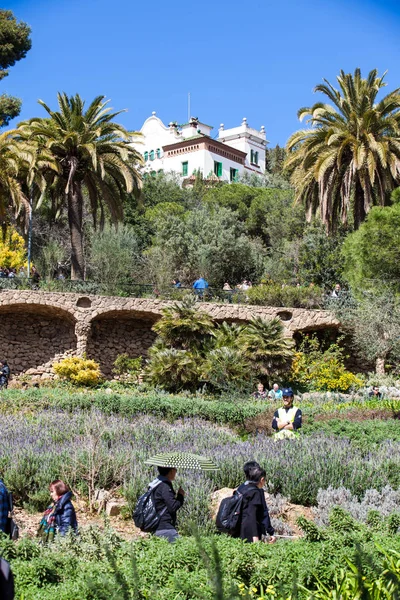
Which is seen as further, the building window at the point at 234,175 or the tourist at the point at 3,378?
the building window at the point at 234,175

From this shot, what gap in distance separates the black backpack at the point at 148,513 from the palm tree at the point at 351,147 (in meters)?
18.6

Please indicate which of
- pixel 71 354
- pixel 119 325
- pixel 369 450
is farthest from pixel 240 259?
pixel 369 450

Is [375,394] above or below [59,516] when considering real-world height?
below

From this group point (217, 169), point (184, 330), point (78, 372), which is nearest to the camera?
point (184, 330)

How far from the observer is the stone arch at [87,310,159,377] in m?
24.3

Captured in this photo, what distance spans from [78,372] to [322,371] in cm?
741

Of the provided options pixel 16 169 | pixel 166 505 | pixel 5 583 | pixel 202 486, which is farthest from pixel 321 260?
pixel 5 583

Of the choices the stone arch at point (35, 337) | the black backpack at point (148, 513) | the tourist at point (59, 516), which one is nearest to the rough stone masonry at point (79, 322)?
the stone arch at point (35, 337)

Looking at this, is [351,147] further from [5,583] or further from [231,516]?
[5,583]

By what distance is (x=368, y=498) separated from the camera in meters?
8.31

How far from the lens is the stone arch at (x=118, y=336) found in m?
24.3

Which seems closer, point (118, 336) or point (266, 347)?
point (266, 347)

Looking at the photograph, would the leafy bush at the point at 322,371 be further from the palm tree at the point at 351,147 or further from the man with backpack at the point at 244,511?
the man with backpack at the point at 244,511

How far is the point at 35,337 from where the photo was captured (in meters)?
23.9
